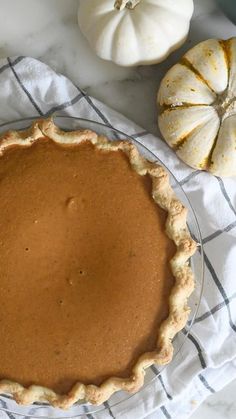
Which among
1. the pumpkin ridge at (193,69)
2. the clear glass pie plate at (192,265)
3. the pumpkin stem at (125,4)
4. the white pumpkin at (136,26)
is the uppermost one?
the pumpkin stem at (125,4)

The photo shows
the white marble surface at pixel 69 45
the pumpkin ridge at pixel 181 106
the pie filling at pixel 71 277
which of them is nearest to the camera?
the pie filling at pixel 71 277

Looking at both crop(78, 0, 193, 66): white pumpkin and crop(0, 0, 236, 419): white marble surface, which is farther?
crop(0, 0, 236, 419): white marble surface

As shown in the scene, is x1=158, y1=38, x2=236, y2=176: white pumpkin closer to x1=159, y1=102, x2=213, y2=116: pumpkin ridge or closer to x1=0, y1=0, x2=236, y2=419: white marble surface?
x1=159, y1=102, x2=213, y2=116: pumpkin ridge

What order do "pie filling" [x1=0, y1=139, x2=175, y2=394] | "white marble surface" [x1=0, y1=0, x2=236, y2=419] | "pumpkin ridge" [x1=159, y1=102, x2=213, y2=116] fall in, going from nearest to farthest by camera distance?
"pie filling" [x1=0, y1=139, x2=175, y2=394]
"pumpkin ridge" [x1=159, y1=102, x2=213, y2=116]
"white marble surface" [x1=0, y1=0, x2=236, y2=419]

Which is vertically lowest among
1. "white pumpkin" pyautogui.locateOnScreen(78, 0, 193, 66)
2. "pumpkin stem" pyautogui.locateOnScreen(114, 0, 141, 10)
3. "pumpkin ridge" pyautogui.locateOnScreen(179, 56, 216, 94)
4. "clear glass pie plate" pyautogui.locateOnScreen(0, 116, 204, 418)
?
"clear glass pie plate" pyautogui.locateOnScreen(0, 116, 204, 418)

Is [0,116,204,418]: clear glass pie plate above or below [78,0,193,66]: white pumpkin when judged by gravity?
below

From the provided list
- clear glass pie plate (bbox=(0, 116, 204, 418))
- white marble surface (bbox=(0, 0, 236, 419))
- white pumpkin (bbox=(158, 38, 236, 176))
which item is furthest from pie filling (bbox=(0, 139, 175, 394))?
white marble surface (bbox=(0, 0, 236, 419))

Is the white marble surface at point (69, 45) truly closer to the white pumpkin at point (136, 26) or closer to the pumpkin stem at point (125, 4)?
the white pumpkin at point (136, 26)

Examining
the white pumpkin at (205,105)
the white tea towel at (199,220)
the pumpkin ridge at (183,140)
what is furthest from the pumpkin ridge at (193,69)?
the white tea towel at (199,220)
